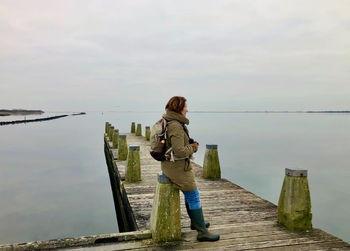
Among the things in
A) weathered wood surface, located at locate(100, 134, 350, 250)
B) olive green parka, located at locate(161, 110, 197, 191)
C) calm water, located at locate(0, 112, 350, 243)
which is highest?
olive green parka, located at locate(161, 110, 197, 191)

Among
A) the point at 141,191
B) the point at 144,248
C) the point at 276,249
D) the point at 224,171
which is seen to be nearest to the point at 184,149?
the point at 144,248

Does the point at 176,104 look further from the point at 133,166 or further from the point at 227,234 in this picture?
the point at 133,166

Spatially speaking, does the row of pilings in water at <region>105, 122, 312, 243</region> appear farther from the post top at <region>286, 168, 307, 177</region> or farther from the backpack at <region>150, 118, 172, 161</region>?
the backpack at <region>150, 118, 172, 161</region>

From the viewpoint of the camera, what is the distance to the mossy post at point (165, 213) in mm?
3824

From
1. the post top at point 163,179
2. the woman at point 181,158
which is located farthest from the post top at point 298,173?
the post top at point 163,179

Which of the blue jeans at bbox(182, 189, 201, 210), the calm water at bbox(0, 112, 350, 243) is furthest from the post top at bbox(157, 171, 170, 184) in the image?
the calm water at bbox(0, 112, 350, 243)

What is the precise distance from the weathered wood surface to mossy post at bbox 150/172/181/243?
171 mm

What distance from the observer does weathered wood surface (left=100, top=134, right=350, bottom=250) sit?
3795mm

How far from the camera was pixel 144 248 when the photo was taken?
3.69m

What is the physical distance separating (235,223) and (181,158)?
78.4 inches

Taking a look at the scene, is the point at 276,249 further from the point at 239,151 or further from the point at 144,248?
the point at 239,151

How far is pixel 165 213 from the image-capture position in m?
3.83

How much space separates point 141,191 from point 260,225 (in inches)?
131

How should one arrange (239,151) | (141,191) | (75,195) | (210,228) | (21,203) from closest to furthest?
(210,228) → (141,191) → (21,203) → (75,195) → (239,151)
